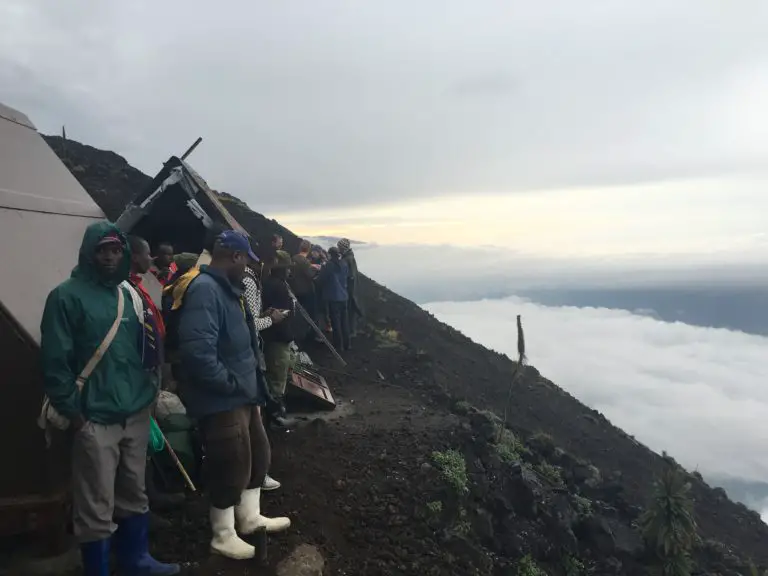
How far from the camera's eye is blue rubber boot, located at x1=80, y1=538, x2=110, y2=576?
3.34 meters

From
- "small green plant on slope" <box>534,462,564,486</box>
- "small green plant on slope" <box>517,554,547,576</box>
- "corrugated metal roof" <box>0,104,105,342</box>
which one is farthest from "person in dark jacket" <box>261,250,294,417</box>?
"small green plant on slope" <box>534,462,564,486</box>

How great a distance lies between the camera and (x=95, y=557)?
3.35 m

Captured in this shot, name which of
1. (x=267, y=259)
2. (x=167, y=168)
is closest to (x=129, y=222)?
(x=167, y=168)

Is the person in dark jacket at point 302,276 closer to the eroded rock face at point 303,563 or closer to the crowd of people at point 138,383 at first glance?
Answer: the crowd of people at point 138,383

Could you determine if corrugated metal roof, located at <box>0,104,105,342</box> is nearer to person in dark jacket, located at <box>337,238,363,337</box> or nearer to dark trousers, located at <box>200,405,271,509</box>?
dark trousers, located at <box>200,405,271,509</box>

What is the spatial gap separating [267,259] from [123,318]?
3753 millimetres

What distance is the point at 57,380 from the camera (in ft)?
10.2

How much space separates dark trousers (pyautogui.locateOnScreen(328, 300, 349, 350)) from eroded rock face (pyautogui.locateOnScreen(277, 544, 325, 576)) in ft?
25.7

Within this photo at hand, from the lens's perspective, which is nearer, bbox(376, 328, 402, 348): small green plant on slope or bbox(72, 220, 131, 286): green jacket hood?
bbox(72, 220, 131, 286): green jacket hood

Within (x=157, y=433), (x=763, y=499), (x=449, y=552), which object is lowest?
(x=763, y=499)

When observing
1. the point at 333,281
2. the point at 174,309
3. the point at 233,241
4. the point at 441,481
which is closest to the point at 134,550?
the point at 174,309

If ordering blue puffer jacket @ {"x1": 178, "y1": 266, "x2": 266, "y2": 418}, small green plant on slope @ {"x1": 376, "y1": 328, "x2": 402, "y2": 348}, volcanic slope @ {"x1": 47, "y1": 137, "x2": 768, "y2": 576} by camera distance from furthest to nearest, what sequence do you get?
small green plant on slope @ {"x1": 376, "y1": 328, "x2": 402, "y2": 348}, volcanic slope @ {"x1": 47, "y1": 137, "x2": 768, "y2": 576}, blue puffer jacket @ {"x1": 178, "y1": 266, "x2": 266, "y2": 418}

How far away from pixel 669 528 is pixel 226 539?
10.9 metres

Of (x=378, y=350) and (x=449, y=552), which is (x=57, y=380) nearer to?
(x=449, y=552)
